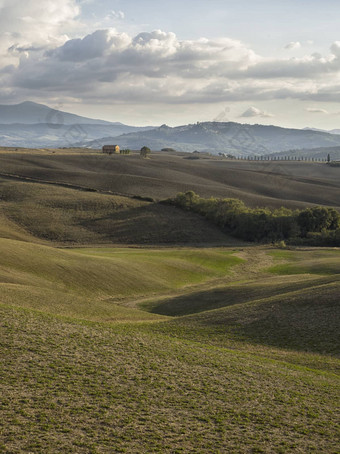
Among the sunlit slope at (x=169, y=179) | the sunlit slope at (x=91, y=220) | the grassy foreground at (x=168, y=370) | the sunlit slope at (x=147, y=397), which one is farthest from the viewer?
the sunlit slope at (x=169, y=179)

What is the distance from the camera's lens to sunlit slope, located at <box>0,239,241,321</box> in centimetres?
3644

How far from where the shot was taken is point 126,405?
1753cm

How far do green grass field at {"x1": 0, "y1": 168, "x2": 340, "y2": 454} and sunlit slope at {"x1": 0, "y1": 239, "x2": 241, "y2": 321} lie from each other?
0.61ft

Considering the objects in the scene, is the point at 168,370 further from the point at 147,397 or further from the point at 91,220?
the point at 91,220

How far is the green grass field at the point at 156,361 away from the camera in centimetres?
1560

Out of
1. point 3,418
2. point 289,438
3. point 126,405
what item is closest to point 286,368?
point 289,438

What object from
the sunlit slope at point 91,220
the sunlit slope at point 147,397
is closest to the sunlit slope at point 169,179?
the sunlit slope at point 91,220

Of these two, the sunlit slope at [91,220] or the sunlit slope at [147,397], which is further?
the sunlit slope at [91,220]

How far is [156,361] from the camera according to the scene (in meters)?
23.0

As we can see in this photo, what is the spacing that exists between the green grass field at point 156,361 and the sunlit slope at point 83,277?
187 mm

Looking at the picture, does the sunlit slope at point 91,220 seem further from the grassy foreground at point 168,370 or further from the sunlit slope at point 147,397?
the sunlit slope at point 147,397

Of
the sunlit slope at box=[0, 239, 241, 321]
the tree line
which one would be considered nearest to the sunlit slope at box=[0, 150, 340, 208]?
the tree line

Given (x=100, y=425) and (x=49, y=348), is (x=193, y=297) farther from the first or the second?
(x=100, y=425)

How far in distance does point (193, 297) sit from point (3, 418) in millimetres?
30558
